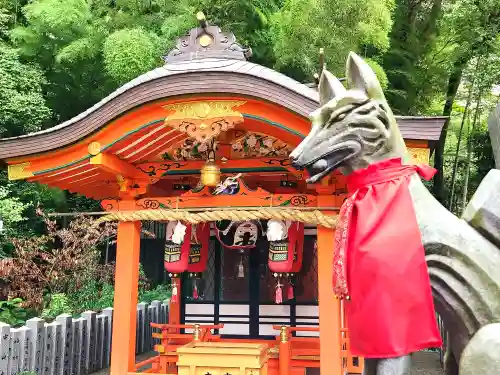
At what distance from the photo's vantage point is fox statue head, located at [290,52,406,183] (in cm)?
261

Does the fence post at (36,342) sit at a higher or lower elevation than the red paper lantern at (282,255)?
lower

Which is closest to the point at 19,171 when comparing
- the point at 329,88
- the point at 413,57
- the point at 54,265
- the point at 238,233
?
the point at 238,233

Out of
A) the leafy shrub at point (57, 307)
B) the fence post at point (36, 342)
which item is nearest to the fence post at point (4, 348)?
the fence post at point (36, 342)

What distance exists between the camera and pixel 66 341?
7.24 meters

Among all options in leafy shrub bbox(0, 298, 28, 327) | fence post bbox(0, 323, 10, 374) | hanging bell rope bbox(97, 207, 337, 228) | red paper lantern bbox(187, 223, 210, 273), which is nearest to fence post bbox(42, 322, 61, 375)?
fence post bbox(0, 323, 10, 374)

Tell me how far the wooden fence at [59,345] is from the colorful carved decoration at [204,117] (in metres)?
3.41

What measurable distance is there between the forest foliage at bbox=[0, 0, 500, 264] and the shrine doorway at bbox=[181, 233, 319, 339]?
4.81 m

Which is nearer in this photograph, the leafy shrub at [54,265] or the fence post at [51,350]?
the fence post at [51,350]

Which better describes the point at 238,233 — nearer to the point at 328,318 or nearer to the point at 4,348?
the point at 328,318

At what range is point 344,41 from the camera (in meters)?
10.5

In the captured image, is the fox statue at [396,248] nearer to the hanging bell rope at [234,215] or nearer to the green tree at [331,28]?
the hanging bell rope at [234,215]

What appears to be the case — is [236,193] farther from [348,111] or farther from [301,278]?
[348,111]

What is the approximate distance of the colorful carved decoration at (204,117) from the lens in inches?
210

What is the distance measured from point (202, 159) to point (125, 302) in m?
2.18
